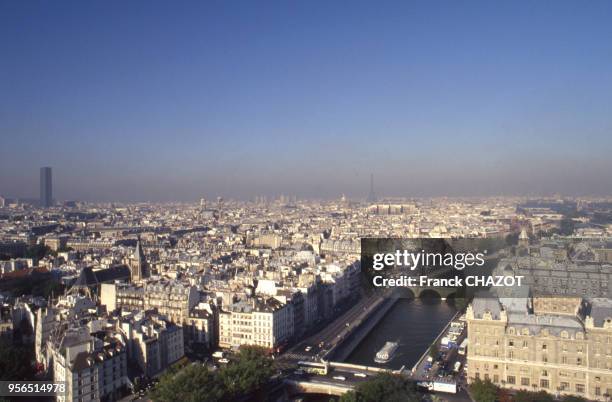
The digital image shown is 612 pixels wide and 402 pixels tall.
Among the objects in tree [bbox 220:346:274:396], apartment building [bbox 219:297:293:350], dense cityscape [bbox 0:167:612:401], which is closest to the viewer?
tree [bbox 220:346:274:396]

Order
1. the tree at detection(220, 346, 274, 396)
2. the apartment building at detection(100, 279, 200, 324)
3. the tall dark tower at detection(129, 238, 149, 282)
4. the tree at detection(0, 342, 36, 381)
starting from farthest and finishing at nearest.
Answer: 1. the tall dark tower at detection(129, 238, 149, 282)
2. the apartment building at detection(100, 279, 200, 324)
3. the tree at detection(0, 342, 36, 381)
4. the tree at detection(220, 346, 274, 396)

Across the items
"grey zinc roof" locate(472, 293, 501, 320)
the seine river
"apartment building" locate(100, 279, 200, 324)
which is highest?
"grey zinc roof" locate(472, 293, 501, 320)

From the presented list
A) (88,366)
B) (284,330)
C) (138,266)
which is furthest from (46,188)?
(88,366)

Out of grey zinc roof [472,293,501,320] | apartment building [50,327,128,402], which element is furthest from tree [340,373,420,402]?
apartment building [50,327,128,402]

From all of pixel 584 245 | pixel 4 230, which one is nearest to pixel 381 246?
pixel 584 245

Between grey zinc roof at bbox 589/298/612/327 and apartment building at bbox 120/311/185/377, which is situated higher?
grey zinc roof at bbox 589/298/612/327

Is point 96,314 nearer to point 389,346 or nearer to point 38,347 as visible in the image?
point 38,347

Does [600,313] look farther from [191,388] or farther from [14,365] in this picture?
[14,365]

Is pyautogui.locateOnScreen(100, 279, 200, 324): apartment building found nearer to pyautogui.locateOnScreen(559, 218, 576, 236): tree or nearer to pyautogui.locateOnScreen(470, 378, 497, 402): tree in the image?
pyautogui.locateOnScreen(470, 378, 497, 402): tree

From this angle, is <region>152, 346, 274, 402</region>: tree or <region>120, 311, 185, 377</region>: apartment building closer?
<region>152, 346, 274, 402</region>: tree
